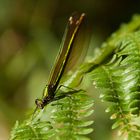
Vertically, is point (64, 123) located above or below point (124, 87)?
below

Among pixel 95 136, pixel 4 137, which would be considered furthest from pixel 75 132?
pixel 4 137

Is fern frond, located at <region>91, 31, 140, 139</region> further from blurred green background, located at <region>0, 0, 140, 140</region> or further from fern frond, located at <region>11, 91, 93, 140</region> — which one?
blurred green background, located at <region>0, 0, 140, 140</region>

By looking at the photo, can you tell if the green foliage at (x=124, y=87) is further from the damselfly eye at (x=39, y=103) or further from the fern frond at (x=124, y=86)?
the damselfly eye at (x=39, y=103)

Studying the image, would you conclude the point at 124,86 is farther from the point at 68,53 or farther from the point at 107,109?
the point at 68,53

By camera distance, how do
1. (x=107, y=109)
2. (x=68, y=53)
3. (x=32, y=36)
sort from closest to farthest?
(x=107, y=109)
(x=68, y=53)
(x=32, y=36)

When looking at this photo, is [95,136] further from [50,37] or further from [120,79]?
[120,79]

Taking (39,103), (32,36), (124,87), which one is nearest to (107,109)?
(124,87)

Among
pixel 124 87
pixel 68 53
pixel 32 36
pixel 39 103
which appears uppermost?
pixel 32 36

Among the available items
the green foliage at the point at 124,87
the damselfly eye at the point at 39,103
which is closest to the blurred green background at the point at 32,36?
the damselfly eye at the point at 39,103

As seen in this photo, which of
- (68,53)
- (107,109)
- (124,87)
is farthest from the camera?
(68,53)

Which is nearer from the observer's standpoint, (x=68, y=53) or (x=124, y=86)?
(x=124, y=86)
